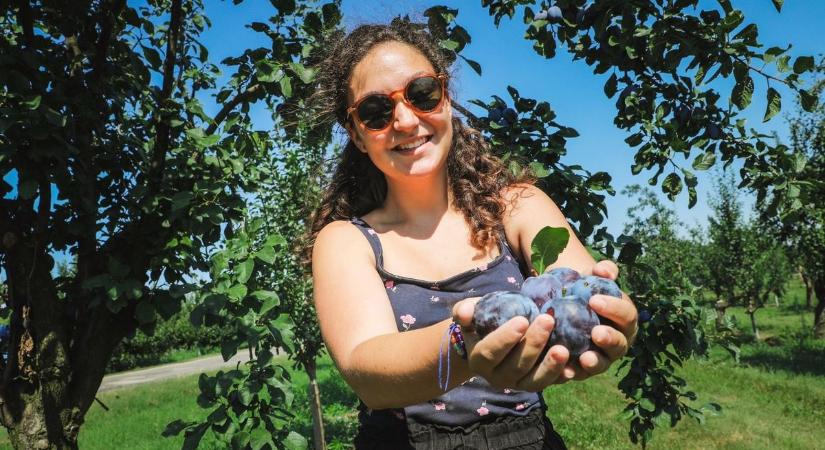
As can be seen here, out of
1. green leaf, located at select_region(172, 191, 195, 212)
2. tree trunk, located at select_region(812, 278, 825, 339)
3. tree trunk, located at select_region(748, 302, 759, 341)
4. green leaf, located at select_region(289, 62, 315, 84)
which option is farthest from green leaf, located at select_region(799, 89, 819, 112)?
tree trunk, located at select_region(748, 302, 759, 341)

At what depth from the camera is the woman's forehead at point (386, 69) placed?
1.52m

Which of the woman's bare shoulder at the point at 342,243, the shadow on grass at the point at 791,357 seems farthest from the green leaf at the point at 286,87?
the shadow on grass at the point at 791,357

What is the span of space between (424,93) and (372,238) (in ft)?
1.36

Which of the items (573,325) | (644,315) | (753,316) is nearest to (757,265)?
(753,316)

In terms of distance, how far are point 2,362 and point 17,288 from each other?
370 millimetres

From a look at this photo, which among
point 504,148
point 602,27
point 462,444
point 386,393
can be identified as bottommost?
point 462,444

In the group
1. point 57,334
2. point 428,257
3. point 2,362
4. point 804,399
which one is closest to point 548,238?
point 428,257

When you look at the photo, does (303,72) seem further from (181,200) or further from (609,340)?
(609,340)

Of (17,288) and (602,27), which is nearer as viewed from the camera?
(602,27)

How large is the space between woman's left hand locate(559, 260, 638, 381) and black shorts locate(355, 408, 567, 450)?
1.55 ft

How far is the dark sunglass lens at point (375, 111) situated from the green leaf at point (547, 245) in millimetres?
586

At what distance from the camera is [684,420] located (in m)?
7.89

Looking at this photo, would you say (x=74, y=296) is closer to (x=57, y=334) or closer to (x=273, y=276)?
(x=57, y=334)

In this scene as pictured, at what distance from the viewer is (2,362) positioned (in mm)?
2648
